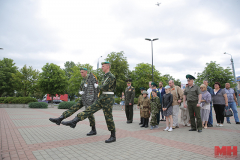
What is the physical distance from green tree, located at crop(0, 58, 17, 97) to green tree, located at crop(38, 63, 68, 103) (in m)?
10.6

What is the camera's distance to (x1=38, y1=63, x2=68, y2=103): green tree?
29672 mm

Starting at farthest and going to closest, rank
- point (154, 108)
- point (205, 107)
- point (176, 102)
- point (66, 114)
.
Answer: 1. point (205, 107)
2. point (176, 102)
3. point (154, 108)
4. point (66, 114)

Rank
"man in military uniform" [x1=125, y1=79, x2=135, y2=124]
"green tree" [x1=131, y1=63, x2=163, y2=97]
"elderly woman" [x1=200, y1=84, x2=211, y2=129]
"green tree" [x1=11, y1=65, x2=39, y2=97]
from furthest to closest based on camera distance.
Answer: "green tree" [x1=131, y1=63, x2=163, y2=97] < "green tree" [x1=11, y1=65, x2=39, y2=97] < "man in military uniform" [x1=125, y1=79, x2=135, y2=124] < "elderly woman" [x1=200, y1=84, x2=211, y2=129]

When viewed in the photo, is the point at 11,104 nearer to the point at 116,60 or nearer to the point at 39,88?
the point at 39,88

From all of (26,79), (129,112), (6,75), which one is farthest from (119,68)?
(129,112)

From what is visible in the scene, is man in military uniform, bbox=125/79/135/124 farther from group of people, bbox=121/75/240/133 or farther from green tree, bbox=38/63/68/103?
green tree, bbox=38/63/68/103

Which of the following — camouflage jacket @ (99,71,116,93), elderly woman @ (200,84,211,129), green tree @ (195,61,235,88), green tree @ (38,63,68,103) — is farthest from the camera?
green tree @ (195,61,235,88)

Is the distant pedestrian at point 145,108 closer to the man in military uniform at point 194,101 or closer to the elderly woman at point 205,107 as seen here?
the man in military uniform at point 194,101

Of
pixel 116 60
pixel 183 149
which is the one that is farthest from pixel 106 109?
pixel 116 60

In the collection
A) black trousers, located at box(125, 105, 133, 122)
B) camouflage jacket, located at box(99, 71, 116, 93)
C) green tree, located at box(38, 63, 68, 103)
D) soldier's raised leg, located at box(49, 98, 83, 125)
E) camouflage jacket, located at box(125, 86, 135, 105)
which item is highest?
green tree, located at box(38, 63, 68, 103)

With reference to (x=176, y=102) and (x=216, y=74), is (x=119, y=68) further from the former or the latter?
(x=176, y=102)

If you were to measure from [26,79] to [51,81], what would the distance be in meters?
5.68

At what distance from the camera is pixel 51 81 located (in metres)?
29.4

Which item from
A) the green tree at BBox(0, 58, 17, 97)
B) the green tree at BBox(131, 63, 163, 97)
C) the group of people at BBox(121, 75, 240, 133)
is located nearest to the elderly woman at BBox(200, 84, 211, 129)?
the group of people at BBox(121, 75, 240, 133)
